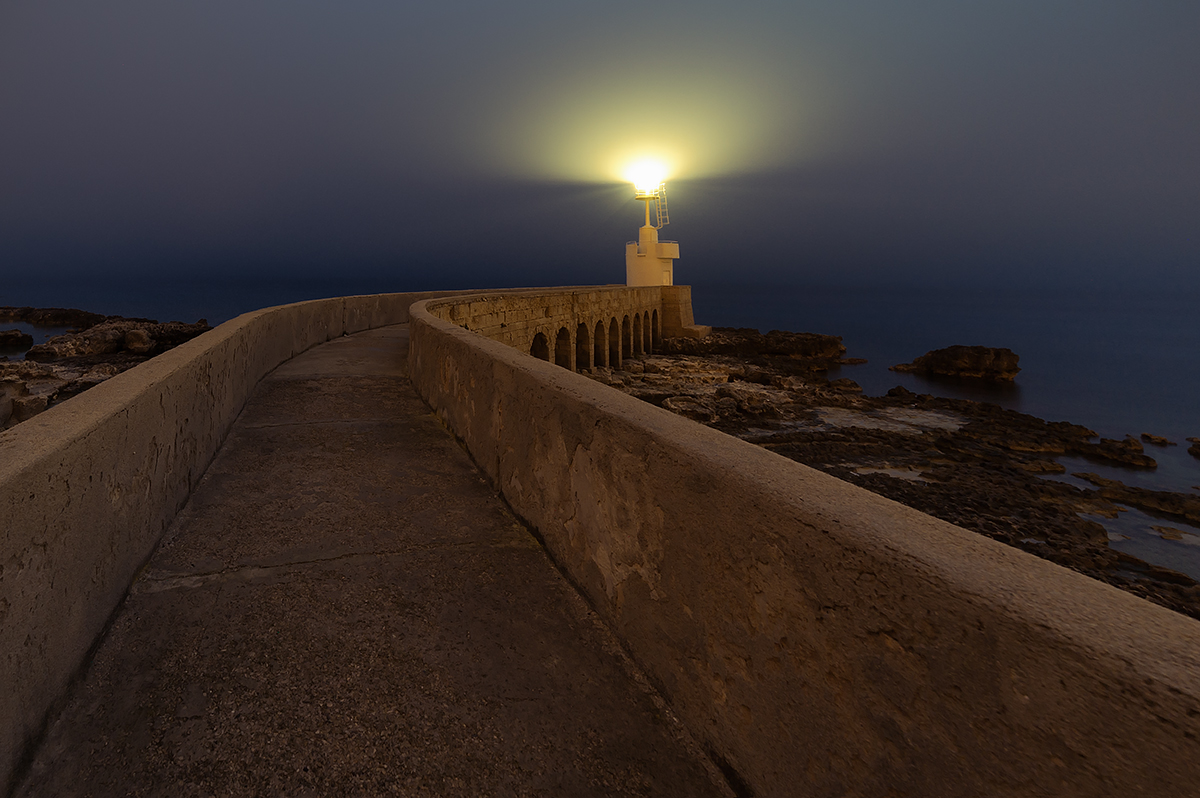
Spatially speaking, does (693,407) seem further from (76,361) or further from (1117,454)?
(76,361)

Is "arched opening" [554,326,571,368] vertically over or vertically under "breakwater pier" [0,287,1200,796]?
under

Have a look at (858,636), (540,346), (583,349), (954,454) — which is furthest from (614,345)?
(858,636)

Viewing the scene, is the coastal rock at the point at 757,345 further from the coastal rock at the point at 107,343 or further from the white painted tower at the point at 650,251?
the coastal rock at the point at 107,343

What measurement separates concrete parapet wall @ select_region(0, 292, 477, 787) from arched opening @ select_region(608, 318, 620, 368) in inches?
893

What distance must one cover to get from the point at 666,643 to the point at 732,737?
14.0 inches

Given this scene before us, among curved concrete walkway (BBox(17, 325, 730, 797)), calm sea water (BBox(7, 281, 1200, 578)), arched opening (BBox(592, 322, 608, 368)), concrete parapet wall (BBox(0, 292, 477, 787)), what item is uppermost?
concrete parapet wall (BBox(0, 292, 477, 787))

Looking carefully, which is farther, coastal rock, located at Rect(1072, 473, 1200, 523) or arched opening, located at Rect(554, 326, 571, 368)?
arched opening, located at Rect(554, 326, 571, 368)

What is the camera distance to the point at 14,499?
1.54m

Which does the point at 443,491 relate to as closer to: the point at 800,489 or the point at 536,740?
the point at 536,740

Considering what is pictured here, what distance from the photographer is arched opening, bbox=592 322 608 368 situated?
2495 centimetres

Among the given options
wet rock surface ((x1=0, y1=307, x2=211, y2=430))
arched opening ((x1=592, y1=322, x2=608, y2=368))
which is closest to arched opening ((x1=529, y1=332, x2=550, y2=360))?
arched opening ((x1=592, y1=322, x2=608, y2=368))

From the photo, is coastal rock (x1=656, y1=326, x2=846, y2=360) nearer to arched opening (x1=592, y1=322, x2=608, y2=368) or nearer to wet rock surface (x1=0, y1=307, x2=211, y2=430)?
arched opening (x1=592, y1=322, x2=608, y2=368)

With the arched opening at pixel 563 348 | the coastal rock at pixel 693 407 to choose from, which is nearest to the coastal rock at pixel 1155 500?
the coastal rock at pixel 693 407

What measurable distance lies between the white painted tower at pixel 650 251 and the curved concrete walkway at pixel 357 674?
Result: 31703mm
